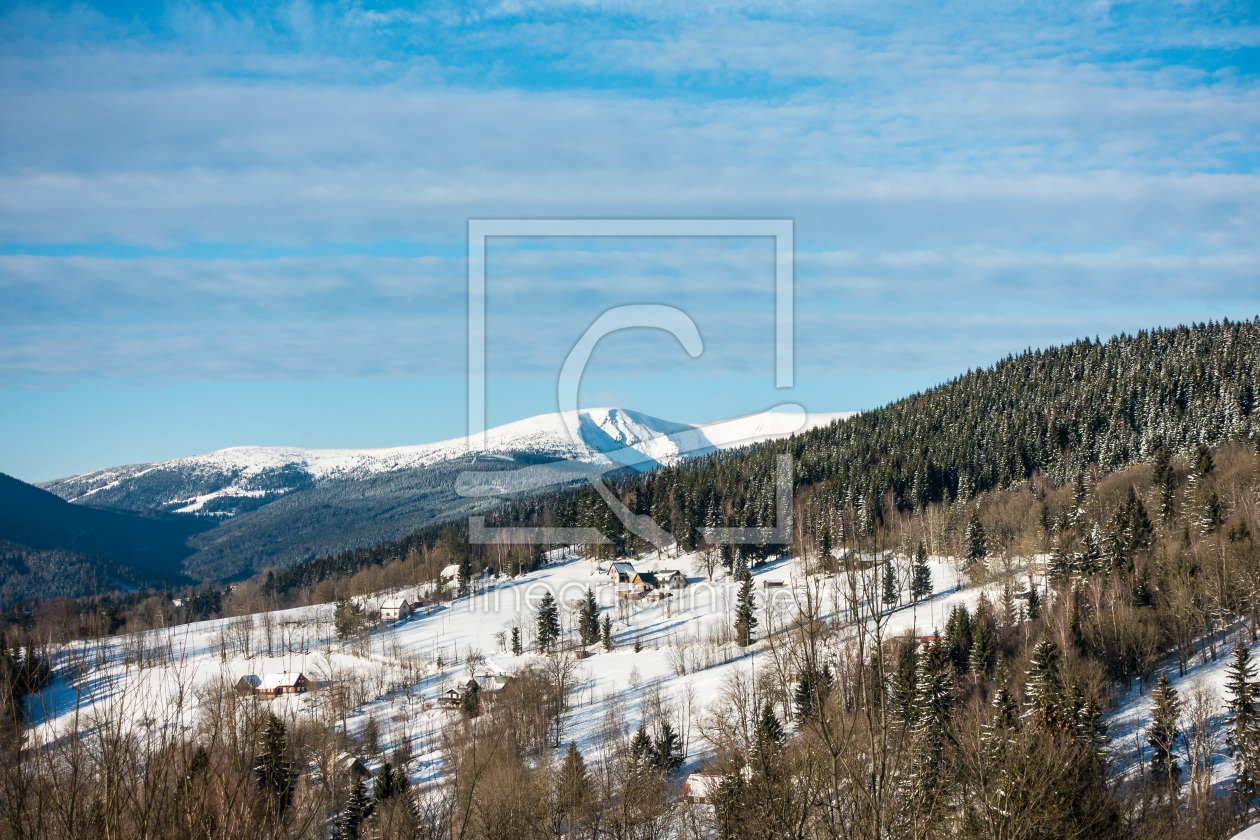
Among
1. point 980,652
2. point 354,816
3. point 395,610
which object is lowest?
point 395,610

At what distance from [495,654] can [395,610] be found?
75.8ft

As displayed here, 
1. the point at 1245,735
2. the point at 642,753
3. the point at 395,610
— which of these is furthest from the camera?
the point at 395,610

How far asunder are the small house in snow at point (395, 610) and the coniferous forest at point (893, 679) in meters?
7.26

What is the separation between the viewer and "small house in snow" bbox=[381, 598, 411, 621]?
90.2 m

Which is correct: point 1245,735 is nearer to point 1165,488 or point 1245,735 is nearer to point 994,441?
point 1165,488

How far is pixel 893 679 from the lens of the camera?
35156 millimetres

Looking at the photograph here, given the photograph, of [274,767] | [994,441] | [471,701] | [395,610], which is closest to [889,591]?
[471,701]

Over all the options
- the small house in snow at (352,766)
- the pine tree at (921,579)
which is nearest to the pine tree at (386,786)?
the small house in snow at (352,766)

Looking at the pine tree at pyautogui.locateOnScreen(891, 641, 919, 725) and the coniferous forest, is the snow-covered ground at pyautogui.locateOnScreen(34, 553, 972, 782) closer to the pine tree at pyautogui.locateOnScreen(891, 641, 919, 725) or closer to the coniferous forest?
the pine tree at pyautogui.locateOnScreen(891, 641, 919, 725)

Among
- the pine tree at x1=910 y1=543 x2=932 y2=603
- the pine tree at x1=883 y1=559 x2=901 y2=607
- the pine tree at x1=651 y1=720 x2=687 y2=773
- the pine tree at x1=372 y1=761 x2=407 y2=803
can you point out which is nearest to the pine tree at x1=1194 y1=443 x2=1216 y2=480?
the pine tree at x1=910 y1=543 x2=932 y2=603

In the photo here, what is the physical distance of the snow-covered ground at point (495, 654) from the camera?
5300cm

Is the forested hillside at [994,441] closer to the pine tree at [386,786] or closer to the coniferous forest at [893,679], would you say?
the coniferous forest at [893,679]

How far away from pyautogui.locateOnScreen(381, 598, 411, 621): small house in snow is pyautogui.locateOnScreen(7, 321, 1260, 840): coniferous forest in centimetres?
726

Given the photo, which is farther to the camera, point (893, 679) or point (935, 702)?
point (935, 702)
